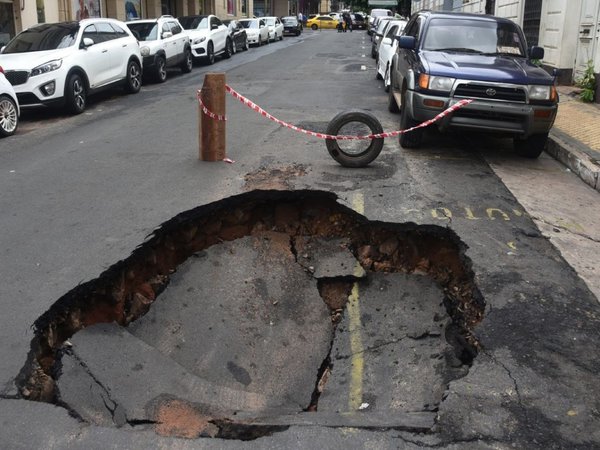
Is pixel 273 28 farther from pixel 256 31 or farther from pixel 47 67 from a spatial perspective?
pixel 47 67

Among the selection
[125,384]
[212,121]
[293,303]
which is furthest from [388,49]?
[125,384]

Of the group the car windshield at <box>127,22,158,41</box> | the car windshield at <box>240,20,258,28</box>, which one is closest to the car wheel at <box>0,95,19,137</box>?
the car windshield at <box>127,22,158,41</box>

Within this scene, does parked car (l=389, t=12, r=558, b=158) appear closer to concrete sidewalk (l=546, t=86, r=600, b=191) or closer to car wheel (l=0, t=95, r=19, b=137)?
concrete sidewalk (l=546, t=86, r=600, b=191)

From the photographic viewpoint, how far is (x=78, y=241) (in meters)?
5.74

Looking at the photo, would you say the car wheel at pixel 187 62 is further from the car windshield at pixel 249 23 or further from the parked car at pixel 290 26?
the parked car at pixel 290 26

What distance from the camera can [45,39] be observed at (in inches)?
536

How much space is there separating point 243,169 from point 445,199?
8.71ft

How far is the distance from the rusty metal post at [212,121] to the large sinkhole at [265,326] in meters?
2.04

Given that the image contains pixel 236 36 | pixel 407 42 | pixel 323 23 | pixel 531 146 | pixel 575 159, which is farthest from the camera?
pixel 323 23

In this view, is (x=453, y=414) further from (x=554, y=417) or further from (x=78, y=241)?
(x=78, y=241)

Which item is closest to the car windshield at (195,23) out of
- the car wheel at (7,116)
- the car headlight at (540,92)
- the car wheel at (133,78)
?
the car wheel at (133,78)

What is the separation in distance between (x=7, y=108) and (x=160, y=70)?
7.66 metres

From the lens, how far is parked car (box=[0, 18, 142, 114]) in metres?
12.2

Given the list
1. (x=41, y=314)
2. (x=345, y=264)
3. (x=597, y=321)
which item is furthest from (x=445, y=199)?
(x=41, y=314)
